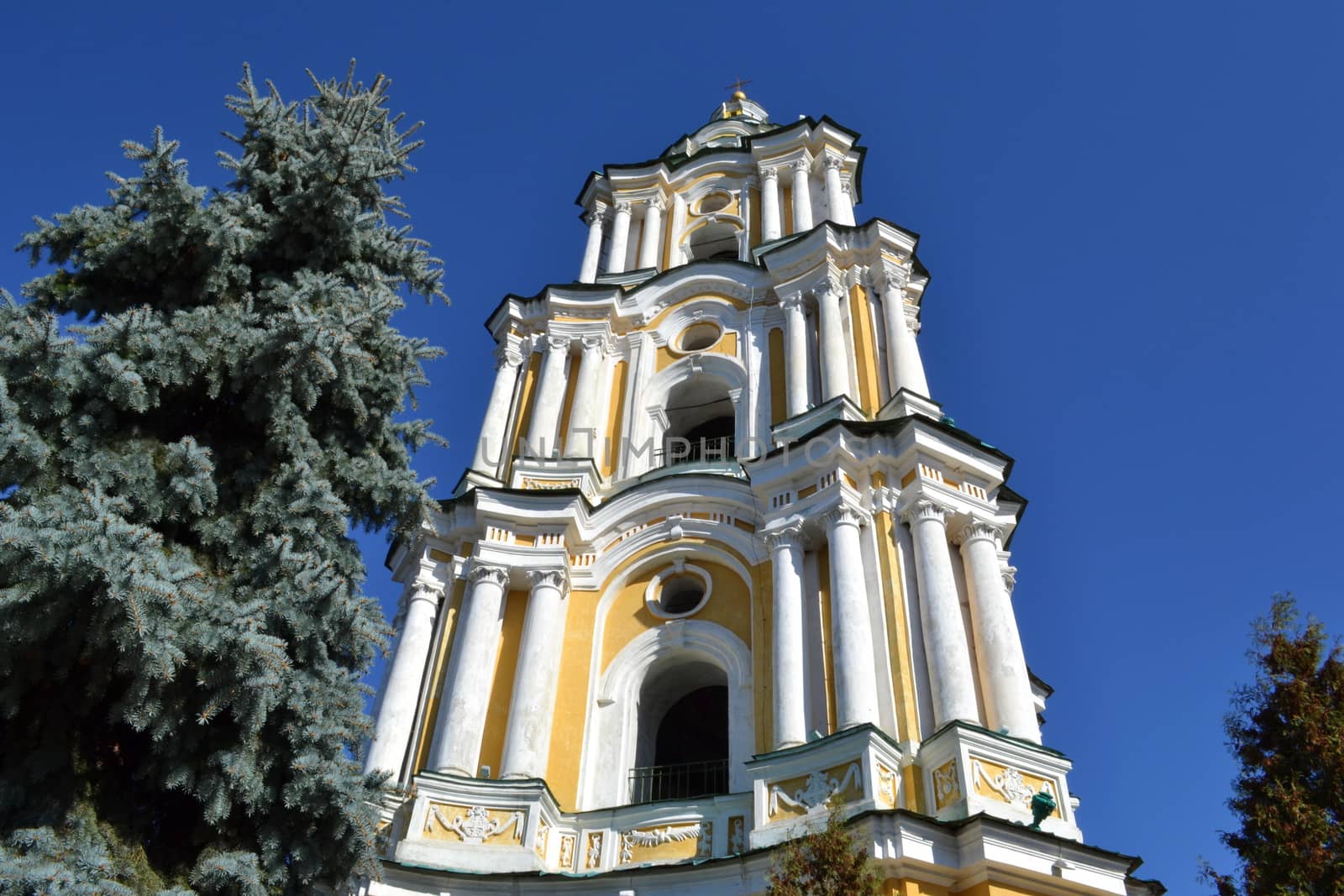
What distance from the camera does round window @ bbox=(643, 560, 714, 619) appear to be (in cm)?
1585

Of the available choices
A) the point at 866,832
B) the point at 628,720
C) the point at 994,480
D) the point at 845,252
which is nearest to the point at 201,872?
the point at 866,832

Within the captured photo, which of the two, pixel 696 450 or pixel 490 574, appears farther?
pixel 696 450

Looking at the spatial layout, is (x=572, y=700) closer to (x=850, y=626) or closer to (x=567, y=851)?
(x=567, y=851)

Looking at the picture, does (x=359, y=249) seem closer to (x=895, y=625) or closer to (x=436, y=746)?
(x=436, y=746)

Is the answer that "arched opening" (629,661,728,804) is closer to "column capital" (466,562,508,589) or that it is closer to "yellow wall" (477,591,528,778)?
"yellow wall" (477,591,528,778)

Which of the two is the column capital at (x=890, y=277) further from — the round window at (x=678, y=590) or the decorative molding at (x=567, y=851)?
the decorative molding at (x=567, y=851)

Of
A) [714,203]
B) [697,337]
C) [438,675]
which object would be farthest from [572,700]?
[714,203]

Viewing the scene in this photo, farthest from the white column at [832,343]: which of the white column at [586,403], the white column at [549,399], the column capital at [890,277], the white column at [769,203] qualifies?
the white column at [549,399]

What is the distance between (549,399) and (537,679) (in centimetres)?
598

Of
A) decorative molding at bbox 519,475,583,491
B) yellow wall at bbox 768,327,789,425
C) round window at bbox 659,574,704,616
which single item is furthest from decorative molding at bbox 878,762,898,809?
yellow wall at bbox 768,327,789,425

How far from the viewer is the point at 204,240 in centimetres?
992

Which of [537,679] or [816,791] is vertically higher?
[537,679]

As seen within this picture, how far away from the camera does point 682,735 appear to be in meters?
16.2

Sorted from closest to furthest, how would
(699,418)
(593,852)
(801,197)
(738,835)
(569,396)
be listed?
(738,835) < (593,852) < (569,396) < (699,418) < (801,197)
